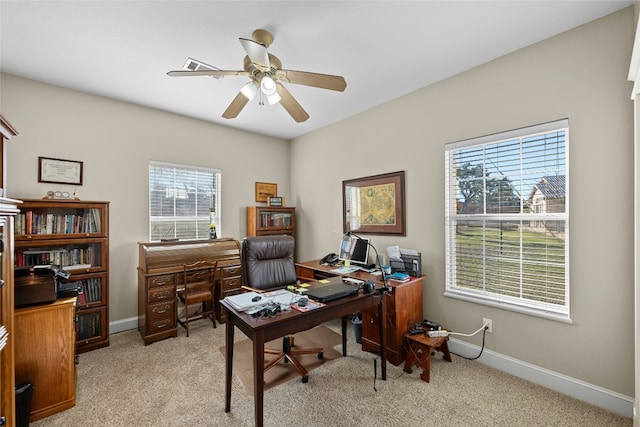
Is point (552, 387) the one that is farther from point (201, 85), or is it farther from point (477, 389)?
point (201, 85)

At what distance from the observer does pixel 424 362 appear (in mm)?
2252

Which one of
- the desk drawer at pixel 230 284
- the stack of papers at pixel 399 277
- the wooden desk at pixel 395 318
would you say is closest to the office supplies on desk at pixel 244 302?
the wooden desk at pixel 395 318

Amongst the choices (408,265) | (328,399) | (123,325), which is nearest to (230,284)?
(123,325)

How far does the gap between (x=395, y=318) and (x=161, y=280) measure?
257 centimetres

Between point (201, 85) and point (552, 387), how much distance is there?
13.6 feet

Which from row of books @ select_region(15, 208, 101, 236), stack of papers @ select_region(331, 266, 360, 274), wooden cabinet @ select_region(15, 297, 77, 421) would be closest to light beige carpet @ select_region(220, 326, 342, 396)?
stack of papers @ select_region(331, 266, 360, 274)

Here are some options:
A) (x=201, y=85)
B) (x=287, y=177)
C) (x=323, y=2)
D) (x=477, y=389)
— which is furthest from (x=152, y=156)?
(x=477, y=389)

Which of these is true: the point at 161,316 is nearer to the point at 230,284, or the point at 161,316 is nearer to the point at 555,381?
the point at 230,284

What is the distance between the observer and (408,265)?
9.41 feet

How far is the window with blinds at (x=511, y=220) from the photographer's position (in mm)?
2119

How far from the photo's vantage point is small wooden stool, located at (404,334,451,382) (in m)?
2.24

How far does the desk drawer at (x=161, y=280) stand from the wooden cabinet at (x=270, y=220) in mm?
1325

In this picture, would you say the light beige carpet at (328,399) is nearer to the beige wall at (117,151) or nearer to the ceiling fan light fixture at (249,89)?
the beige wall at (117,151)

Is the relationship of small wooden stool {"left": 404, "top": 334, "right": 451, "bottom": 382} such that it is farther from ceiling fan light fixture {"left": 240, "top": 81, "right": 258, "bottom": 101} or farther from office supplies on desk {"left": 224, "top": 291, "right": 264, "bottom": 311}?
ceiling fan light fixture {"left": 240, "top": 81, "right": 258, "bottom": 101}
